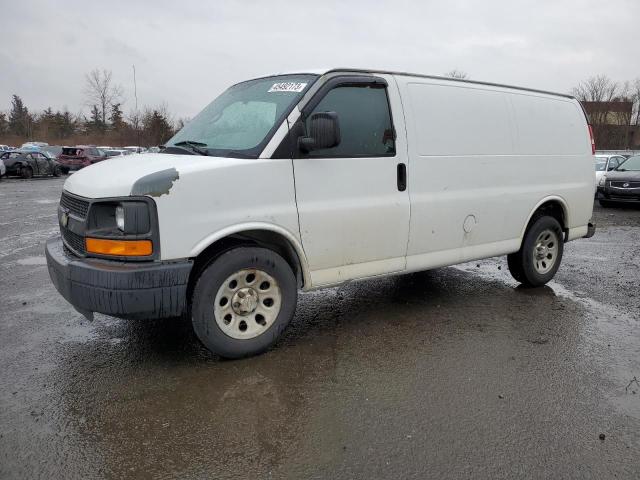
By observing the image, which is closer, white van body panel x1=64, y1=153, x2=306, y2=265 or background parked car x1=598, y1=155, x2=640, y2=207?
white van body panel x1=64, y1=153, x2=306, y2=265

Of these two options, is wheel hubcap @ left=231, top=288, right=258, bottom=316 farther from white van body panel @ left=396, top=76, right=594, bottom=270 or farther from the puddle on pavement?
the puddle on pavement

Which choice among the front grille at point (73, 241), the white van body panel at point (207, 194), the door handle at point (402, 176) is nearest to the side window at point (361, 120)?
the door handle at point (402, 176)

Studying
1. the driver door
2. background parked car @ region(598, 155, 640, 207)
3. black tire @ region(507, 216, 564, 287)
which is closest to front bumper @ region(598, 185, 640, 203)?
background parked car @ region(598, 155, 640, 207)

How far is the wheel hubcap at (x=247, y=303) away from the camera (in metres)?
3.78

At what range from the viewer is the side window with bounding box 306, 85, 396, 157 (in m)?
4.19

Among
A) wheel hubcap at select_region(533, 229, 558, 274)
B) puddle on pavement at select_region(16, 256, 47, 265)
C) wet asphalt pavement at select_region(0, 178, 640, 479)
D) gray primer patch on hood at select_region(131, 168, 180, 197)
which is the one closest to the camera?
wet asphalt pavement at select_region(0, 178, 640, 479)

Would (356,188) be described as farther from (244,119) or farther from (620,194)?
(620,194)

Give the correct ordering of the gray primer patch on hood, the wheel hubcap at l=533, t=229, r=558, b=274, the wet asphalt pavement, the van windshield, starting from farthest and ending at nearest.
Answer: the wheel hubcap at l=533, t=229, r=558, b=274
the van windshield
the gray primer patch on hood
the wet asphalt pavement

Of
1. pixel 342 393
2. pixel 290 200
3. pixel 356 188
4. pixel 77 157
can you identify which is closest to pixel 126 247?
pixel 290 200

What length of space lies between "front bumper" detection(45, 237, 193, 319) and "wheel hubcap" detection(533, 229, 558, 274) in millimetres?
4150

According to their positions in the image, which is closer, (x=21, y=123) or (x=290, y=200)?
(x=290, y=200)

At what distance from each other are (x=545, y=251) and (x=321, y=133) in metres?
3.56

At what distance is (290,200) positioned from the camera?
3.91 meters

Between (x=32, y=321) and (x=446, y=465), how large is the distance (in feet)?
12.8
